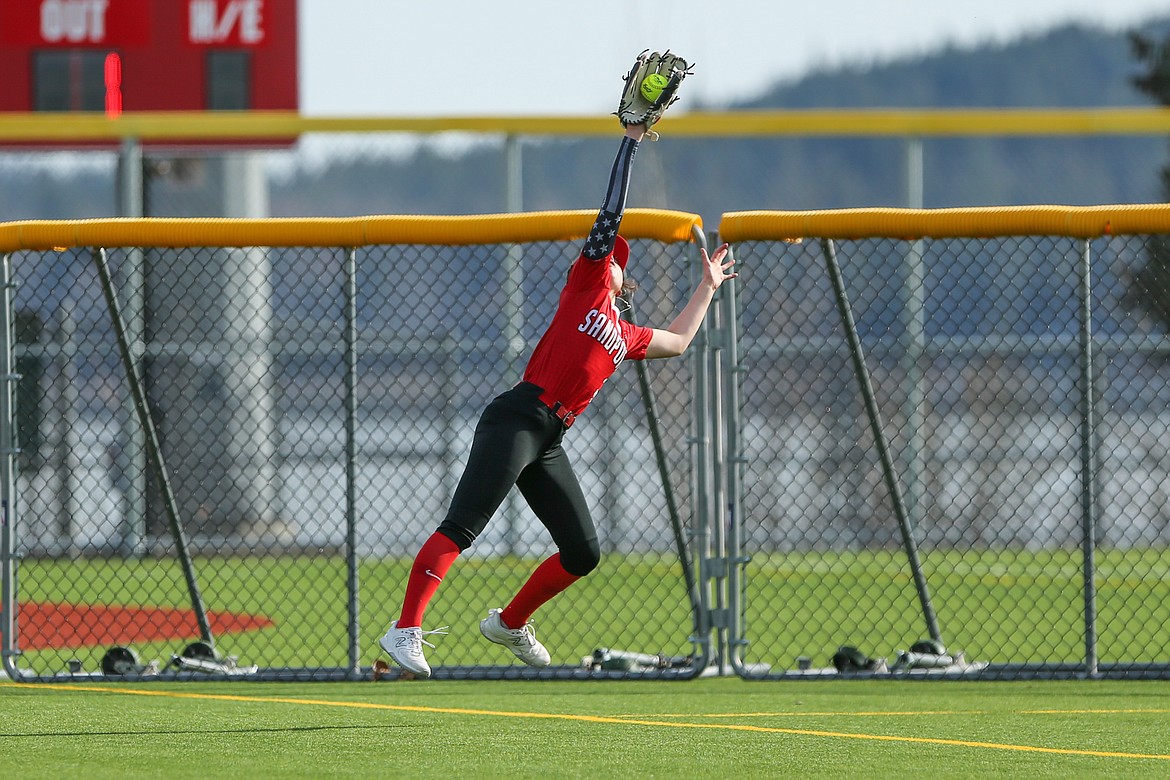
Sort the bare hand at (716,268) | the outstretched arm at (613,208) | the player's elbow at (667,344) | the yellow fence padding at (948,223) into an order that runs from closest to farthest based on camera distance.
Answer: the outstretched arm at (613,208)
the player's elbow at (667,344)
the bare hand at (716,268)
the yellow fence padding at (948,223)

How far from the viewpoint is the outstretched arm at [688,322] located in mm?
6418

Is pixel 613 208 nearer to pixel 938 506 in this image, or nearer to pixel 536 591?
pixel 536 591

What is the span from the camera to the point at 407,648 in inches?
241

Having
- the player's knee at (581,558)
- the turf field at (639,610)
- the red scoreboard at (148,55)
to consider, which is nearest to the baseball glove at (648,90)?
the player's knee at (581,558)

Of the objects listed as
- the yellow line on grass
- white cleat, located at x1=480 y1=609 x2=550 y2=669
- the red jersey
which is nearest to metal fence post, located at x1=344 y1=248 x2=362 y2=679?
the yellow line on grass

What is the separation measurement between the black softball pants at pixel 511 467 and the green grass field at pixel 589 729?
74 centimetres

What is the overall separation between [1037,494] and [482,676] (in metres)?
13.0

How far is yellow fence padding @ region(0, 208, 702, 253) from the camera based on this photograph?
7207mm

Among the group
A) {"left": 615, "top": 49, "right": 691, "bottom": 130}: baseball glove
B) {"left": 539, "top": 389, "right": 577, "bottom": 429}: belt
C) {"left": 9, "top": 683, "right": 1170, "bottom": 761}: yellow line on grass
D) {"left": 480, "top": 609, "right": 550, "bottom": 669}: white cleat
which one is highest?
{"left": 615, "top": 49, "right": 691, "bottom": 130}: baseball glove

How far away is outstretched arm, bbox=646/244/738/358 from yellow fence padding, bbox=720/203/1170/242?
0.74 metres

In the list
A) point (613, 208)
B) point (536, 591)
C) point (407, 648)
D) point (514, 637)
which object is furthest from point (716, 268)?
point (407, 648)

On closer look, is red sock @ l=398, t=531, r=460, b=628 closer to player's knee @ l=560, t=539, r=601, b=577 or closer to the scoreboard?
player's knee @ l=560, t=539, r=601, b=577

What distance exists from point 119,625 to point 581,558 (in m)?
4.33

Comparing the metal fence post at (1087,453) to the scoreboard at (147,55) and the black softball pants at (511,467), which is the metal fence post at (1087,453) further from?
the scoreboard at (147,55)
